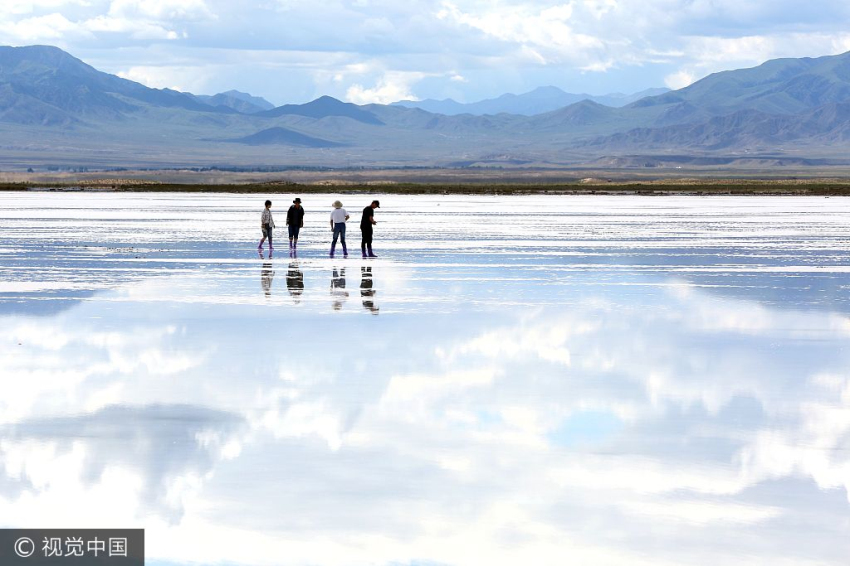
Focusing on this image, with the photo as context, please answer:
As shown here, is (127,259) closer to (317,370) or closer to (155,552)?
(317,370)

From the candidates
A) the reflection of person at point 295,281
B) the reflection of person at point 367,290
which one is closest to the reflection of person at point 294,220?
the reflection of person at point 295,281

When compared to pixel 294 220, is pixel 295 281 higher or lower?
lower

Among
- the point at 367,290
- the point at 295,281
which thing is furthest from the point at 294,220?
the point at 367,290

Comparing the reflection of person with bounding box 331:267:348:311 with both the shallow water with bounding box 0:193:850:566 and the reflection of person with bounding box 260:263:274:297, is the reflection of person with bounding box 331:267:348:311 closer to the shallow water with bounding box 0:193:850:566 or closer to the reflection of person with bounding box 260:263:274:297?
the shallow water with bounding box 0:193:850:566

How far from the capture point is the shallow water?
8.10 metres

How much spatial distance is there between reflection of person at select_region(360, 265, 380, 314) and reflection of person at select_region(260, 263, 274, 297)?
1531 millimetres

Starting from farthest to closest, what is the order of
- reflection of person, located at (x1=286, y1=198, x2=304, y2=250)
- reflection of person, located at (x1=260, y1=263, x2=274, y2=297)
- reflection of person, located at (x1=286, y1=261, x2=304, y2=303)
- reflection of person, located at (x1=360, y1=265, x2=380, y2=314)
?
1. reflection of person, located at (x1=286, y1=198, x2=304, y2=250)
2. reflection of person, located at (x1=260, y1=263, x2=274, y2=297)
3. reflection of person, located at (x1=286, y1=261, x2=304, y2=303)
4. reflection of person, located at (x1=360, y1=265, x2=380, y2=314)

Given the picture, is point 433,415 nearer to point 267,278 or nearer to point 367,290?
point 367,290

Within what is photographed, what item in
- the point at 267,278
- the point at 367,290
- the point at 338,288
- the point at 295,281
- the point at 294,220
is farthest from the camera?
the point at 294,220

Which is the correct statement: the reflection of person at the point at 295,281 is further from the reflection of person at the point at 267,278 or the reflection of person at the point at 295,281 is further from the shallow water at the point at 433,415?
the reflection of person at the point at 267,278

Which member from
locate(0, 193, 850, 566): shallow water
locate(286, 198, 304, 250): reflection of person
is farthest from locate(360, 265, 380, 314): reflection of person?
locate(286, 198, 304, 250): reflection of person

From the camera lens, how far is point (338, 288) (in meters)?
23.5

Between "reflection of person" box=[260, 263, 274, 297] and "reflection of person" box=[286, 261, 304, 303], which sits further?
"reflection of person" box=[260, 263, 274, 297]

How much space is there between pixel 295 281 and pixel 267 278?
76 centimetres
